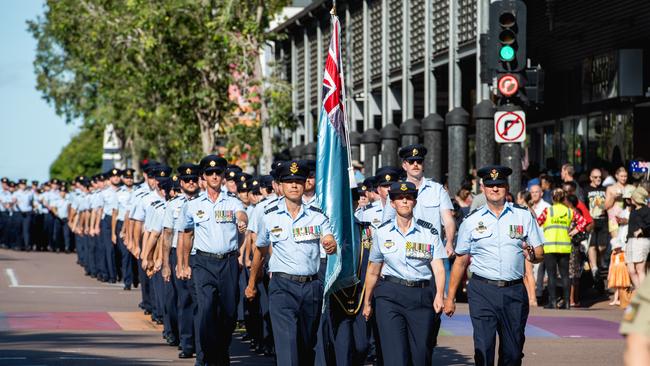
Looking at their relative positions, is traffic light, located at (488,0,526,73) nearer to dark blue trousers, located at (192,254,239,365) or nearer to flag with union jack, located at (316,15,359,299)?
flag with union jack, located at (316,15,359,299)

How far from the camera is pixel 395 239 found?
1145 centimetres

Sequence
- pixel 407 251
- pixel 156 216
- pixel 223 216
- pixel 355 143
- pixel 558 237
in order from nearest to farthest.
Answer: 1. pixel 407 251
2. pixel 223 216
3. pixel 156 216
4. pixel 558 237
5. pixel 355 143

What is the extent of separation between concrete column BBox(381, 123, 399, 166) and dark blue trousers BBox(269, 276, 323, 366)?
23050mm

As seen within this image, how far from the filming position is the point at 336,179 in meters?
12.4

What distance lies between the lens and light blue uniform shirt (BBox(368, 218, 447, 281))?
11.4m

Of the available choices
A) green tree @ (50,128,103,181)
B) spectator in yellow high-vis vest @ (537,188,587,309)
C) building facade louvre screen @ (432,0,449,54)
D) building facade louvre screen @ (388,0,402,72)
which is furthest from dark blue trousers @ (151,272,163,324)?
green tree @ (50,128,103,181)

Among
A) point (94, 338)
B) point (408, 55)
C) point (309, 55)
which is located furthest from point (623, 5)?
point (309, 55)

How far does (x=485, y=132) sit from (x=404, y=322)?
44.6 ft

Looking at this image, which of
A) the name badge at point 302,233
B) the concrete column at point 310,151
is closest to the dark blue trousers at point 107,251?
the concrete column at point 310,151

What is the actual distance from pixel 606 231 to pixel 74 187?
19.2 meters

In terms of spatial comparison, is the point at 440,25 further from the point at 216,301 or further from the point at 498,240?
the point at 498,240

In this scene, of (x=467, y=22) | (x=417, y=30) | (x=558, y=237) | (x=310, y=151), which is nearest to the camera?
(x=558, y=237)

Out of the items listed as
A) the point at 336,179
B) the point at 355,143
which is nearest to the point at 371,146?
the point at 355,143

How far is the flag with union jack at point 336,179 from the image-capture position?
12211 mm
